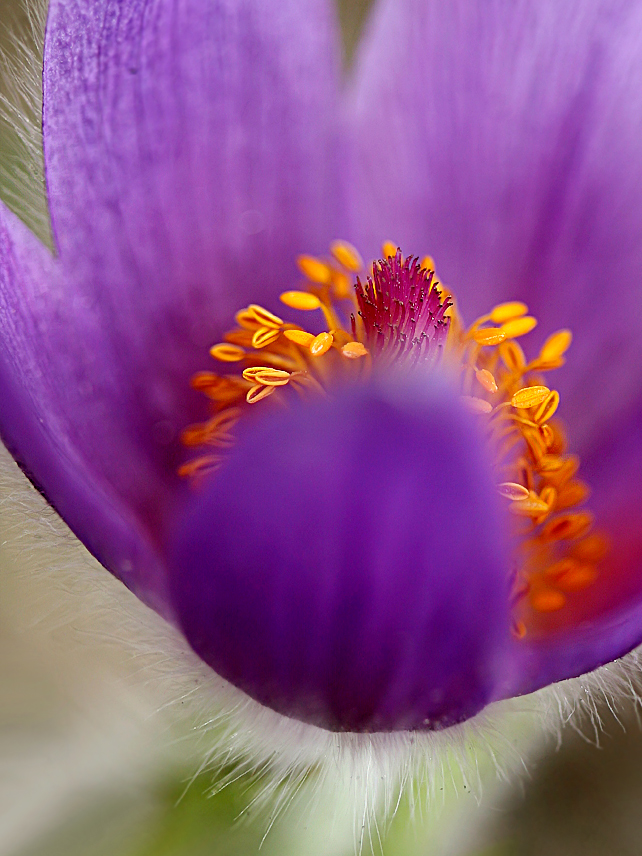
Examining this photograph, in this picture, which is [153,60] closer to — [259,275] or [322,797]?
[259,275]

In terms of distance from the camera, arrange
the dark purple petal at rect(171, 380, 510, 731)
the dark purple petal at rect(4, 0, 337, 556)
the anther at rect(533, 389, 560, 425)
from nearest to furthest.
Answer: the dark purple petal at rect(171, 380, 510, 731) → the dark purple petal at rect(4, 0, 337, 556) → the anther at rect(533, 389, 560, 425)

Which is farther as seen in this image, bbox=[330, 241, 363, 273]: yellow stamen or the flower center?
bbox=[330, 241, 363, 273]: yellow stamen

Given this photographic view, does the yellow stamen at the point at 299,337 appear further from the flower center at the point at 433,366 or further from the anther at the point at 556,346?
the anther at the point at 556,346

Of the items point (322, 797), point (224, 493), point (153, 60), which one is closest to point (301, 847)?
point (322, 797)

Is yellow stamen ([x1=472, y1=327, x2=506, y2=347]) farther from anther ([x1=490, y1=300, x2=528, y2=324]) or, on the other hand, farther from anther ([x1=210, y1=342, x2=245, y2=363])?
anther ([x1=210, y1=342, x2=245, y2=363])

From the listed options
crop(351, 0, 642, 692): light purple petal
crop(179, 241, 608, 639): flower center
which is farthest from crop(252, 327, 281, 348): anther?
crop(351, 0, 642, 692): light purple petal

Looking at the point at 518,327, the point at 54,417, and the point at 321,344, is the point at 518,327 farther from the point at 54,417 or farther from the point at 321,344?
the point at 54,417

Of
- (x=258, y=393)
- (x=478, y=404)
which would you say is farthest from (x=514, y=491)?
(x=258, y=393)
